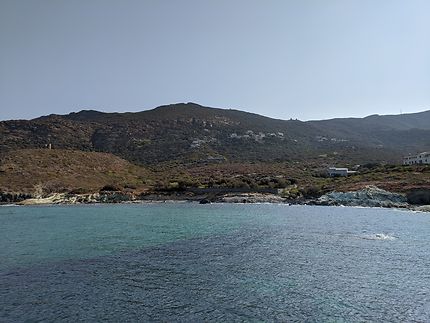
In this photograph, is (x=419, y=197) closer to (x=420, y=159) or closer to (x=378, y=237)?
(x=378, y=237)

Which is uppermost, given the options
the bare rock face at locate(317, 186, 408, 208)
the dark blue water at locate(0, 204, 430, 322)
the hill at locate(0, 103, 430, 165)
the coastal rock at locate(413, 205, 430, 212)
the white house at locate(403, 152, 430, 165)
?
the hill at locate(0, 103, 430, 165)

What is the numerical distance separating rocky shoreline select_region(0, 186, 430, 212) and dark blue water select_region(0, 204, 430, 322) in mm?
23958

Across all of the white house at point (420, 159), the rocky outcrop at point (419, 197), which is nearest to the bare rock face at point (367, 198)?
the rocky outcrop at point (419, 197)

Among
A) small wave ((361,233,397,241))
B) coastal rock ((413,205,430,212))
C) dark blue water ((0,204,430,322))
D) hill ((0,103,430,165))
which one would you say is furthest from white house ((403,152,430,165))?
small wave ((361,233,397,241))

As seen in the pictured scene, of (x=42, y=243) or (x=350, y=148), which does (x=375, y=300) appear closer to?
(x=42, y=243)

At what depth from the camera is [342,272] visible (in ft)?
72.3

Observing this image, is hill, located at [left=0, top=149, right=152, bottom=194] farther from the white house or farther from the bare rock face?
the white house

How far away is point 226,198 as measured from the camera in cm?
8231

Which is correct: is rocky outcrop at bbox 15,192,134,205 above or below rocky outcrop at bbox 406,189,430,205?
above

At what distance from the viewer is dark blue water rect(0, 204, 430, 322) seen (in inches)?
619

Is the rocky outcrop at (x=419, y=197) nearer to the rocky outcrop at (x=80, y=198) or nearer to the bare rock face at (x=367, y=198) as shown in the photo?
the bare rock face at (x=367, y=198)

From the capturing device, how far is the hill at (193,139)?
141500 millimetres

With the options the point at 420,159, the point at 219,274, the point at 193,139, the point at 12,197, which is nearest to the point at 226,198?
the point at 12,197

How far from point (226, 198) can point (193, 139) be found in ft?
253
